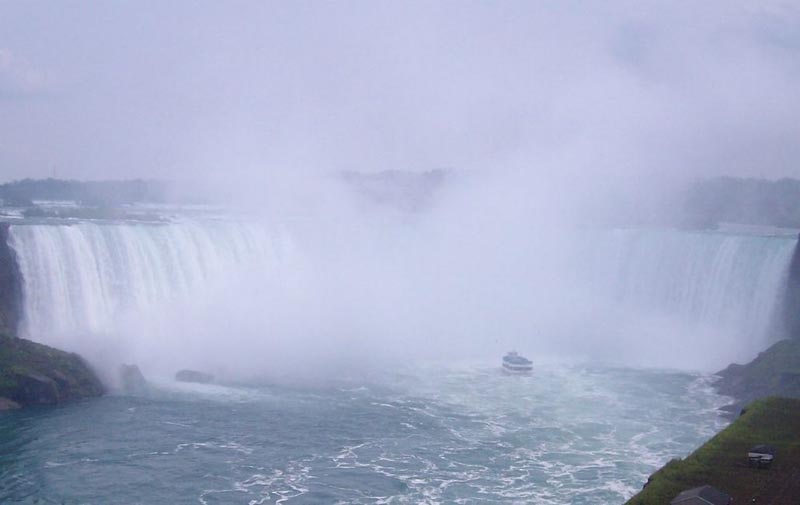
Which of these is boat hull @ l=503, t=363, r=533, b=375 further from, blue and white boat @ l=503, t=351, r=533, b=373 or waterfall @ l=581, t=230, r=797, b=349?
waterfall @ l=581, t=230, r=797, b=349

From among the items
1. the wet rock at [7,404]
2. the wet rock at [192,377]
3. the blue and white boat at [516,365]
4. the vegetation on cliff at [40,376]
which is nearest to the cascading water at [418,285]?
the vegetation on cliff at [40,376]

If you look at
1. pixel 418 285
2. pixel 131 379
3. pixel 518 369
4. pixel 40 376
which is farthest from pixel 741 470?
pixel 418 285

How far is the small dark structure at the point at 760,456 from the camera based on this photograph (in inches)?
554

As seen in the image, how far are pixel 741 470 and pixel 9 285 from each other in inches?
746

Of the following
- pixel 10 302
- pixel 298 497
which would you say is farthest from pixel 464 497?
pixel 10 302

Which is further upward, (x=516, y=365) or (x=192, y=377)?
(x=516, y=365)

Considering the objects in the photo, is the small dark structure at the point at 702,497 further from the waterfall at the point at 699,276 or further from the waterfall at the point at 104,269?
the waterfall at the point at 699,276

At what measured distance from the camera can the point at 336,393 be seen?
23.3 meters

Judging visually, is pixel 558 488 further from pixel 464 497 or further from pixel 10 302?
pixel 10 302

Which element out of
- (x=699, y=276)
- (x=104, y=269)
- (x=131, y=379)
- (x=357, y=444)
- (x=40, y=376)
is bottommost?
(x=357, y=444)

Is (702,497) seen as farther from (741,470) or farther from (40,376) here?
(40,376)

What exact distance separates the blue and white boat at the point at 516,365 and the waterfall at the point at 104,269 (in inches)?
413

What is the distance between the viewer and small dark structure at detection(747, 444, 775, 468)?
14062mm

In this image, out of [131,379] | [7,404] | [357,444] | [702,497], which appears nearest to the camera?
[702,497]
